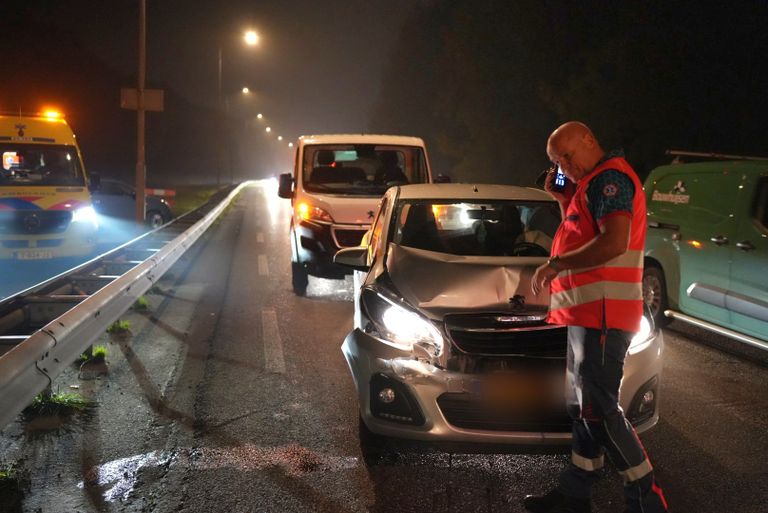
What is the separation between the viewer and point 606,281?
3.35 m

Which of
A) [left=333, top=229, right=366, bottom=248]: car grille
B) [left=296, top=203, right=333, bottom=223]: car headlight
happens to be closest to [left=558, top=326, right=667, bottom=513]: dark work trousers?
[left=333, top=229, right=366, bottom=248]: car grille

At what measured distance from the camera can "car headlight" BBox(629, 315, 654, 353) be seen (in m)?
4.14

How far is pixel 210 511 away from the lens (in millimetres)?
3695

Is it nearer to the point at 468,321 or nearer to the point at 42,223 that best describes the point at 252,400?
the point at 468,321

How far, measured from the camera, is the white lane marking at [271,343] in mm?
6418

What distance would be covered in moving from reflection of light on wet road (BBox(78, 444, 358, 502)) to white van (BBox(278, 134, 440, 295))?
15.4 ft

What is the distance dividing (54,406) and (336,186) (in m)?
5.77

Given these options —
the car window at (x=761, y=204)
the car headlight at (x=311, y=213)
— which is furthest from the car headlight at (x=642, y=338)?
the car headlight at (x=311, y=213)

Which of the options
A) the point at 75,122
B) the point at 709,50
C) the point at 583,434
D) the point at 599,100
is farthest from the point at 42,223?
the point at 75,122

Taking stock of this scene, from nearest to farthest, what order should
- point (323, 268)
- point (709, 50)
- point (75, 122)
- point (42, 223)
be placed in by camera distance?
point (323, 268), point (42, 223), point (709, 50), point (75, 122)

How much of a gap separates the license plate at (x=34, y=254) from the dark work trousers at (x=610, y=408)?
399 inches

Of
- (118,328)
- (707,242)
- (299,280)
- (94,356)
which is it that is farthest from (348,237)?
(707,242)

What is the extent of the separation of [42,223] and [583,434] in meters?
10.3

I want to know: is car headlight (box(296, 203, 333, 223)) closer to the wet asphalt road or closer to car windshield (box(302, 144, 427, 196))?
car windshield (box(302, 144, 427, 196))
